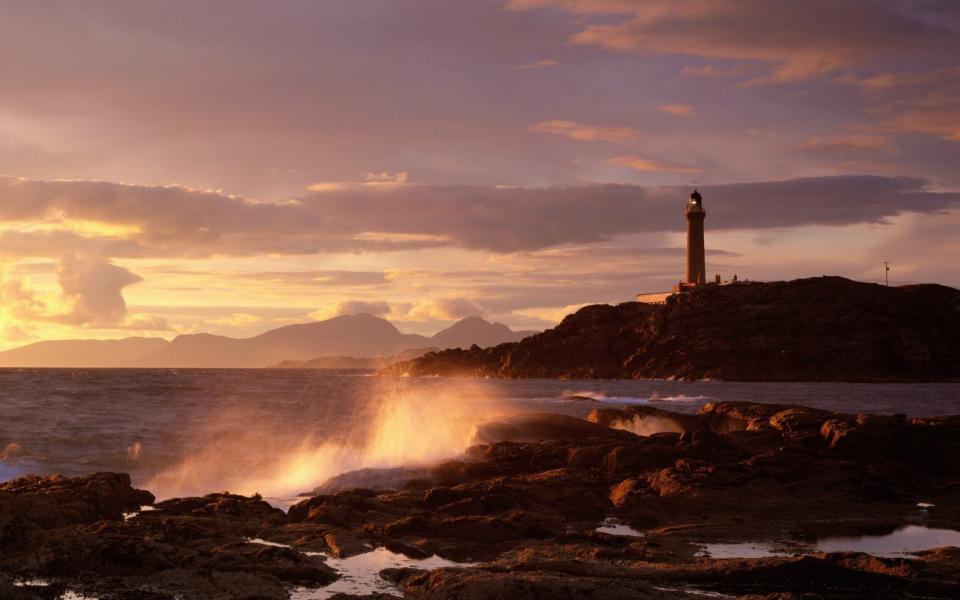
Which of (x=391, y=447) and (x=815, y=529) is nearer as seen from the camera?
(x=815, y=529)

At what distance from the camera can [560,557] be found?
11.7 m

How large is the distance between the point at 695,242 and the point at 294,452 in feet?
384

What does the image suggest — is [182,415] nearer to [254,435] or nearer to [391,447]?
[254,435]

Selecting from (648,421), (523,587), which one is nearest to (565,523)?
(523,587)

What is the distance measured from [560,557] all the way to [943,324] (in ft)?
428

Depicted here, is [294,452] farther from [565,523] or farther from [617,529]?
[617,529]

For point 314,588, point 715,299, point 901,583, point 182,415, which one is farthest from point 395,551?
point 715,299

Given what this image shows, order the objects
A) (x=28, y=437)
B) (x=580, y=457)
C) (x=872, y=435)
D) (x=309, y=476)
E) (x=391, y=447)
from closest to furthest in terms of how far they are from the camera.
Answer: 1. (x=580, y=457)
2. (x=872, y=435)
3. (x=309, y=476)
4. (x=391, y=447)
5. (x=28, y=437)

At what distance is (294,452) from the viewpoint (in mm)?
28562

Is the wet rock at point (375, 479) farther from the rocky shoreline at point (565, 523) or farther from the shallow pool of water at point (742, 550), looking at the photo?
the shallow pool of water at point (742, 550)

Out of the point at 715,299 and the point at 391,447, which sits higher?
the point at 715,299

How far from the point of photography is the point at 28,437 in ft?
103

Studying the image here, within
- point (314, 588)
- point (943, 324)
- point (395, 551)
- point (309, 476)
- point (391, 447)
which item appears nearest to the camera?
point (314, 588)

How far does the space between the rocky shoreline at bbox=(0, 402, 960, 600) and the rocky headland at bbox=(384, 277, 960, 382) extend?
9869 cm
